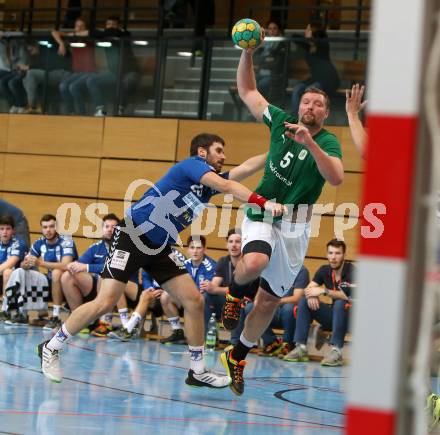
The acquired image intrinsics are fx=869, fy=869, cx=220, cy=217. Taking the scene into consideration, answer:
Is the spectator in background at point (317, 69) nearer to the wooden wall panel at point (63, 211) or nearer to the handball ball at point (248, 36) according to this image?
the wooden wall panel at point (63, 211)

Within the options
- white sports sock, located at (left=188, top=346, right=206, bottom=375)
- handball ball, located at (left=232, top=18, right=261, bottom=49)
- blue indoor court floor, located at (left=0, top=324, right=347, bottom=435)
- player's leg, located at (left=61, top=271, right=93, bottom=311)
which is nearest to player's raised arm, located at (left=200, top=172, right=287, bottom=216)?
handball ball, located at (left=232, top=18, right=261, bottom=49)

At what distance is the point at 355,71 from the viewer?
11289 mm

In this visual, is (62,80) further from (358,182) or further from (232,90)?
(358,182)

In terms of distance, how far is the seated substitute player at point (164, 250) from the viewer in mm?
6168

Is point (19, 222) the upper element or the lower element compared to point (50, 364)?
upper

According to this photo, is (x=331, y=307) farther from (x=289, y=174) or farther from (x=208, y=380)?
(x=289, y=174)

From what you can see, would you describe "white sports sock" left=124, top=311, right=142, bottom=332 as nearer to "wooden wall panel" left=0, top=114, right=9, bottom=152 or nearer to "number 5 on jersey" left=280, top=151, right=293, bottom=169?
"number 5 on jersey" left=280, top=151, right=293, bottom=169

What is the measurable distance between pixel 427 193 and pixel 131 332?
8638 millimetres

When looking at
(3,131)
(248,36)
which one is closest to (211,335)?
(248,36)

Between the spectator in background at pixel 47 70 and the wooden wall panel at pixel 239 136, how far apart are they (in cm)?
220

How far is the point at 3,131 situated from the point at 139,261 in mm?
8781

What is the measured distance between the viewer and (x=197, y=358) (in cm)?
634

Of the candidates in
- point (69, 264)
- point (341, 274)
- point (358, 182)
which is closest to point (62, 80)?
point (69, 264)

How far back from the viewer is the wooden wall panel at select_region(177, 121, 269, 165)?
40.5 feet
